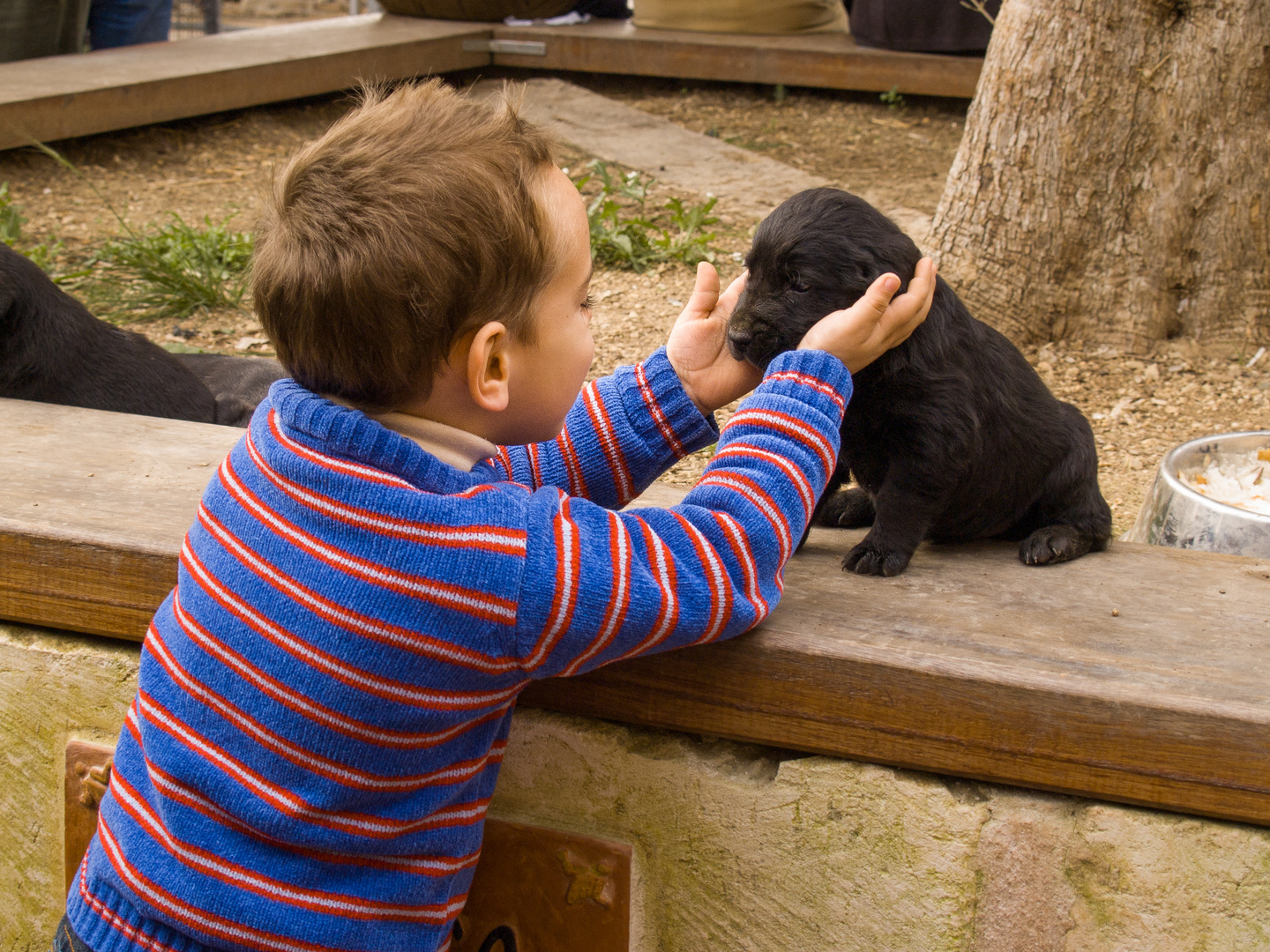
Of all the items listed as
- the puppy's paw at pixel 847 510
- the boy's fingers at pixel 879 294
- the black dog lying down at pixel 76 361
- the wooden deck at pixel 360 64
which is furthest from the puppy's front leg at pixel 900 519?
the wooden deck at pixel 360 64

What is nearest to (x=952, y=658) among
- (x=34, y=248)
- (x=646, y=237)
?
(x=646, y=237)

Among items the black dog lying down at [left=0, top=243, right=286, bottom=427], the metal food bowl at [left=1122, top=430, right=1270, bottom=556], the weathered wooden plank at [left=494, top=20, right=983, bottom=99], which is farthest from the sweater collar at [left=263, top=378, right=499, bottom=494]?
the weathered wooden plank at [left=494, top=20, right=983, bottom=99]

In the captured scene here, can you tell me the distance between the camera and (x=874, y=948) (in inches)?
→ 73.8

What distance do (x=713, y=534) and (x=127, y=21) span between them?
8094mm

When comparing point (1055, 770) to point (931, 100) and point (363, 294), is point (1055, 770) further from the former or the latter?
point (931, 100)

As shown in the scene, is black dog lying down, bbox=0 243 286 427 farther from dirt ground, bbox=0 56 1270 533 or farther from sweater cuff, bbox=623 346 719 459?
sweater cuff, bbox=623 346 719 459

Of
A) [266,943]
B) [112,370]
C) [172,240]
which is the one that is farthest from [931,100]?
[266,943]

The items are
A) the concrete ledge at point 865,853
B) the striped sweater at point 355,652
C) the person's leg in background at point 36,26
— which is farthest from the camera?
the person's leg in background at point 36,26

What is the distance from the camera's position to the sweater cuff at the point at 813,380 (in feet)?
5.75

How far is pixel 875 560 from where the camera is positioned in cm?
208

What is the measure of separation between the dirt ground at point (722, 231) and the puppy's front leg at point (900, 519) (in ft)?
4.73

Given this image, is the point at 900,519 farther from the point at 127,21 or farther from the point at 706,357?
the point at 127,21

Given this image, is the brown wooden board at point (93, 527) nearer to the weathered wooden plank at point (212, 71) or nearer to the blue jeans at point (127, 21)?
the weathered wooden plank at point (212, 71)

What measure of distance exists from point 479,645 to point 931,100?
25.8ft
